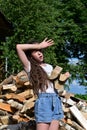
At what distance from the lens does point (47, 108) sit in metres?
5.15

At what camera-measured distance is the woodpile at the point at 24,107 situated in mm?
7969

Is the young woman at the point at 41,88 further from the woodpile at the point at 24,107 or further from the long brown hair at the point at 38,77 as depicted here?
the woodpile at the point at 24,107

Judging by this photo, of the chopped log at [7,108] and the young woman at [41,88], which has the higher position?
the young woman at [41,88]

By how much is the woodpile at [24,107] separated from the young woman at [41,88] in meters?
1.89

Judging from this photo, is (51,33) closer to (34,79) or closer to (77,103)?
(77,103)

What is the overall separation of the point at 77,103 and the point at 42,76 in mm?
4141

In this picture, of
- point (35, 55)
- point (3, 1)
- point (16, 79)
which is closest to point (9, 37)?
point (3, 1)

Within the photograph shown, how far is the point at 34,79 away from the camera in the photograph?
207 inches

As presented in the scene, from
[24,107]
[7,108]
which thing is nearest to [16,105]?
[7,108]

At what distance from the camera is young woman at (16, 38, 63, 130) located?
5.16m

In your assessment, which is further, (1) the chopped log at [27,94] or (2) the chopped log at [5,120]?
(1) the chopped log at [27,94]

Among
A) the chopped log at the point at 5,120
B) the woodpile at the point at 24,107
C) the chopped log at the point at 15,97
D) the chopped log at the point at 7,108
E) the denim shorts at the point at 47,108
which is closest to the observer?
the denim shorts at the point at 47,108

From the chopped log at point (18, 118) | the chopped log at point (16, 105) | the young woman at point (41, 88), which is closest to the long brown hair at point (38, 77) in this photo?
the young woman at point (41, 88)

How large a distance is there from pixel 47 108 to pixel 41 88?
0.77ft
